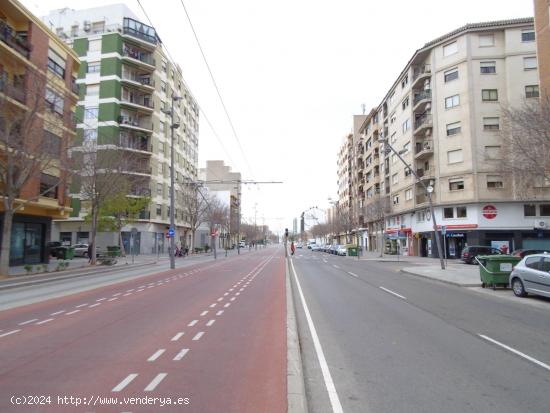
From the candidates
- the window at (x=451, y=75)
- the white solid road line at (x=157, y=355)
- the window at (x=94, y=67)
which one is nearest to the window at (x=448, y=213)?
the window at (x=451, y=75)

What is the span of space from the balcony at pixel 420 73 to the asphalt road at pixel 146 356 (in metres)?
40.7

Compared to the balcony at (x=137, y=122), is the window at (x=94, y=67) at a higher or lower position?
higher

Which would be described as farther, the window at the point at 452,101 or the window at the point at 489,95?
the window at the point at 452,101

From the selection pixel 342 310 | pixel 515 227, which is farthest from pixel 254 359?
pixel 515 227

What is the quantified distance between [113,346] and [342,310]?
19.8 ft

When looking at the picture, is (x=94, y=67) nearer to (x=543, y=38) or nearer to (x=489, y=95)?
(x=489, y=95)

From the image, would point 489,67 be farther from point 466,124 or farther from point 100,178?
point 100,178

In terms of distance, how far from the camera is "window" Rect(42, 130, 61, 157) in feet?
68.6

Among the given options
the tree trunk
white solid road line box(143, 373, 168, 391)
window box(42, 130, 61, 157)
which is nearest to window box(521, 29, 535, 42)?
window box(42, 130, 61, 157)

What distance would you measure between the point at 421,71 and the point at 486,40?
24.6 feet

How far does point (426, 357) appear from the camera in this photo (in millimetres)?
6426

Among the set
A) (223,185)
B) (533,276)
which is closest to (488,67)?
(533,276)

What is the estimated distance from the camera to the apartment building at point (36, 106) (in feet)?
68.2

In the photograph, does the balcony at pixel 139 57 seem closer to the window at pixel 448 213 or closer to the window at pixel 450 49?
the window at pixel 450 49
